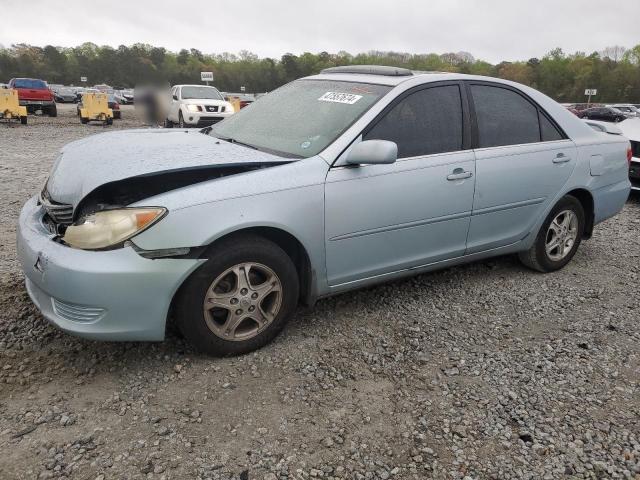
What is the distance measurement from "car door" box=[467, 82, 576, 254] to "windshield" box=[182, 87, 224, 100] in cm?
1435

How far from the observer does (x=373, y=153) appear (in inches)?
109

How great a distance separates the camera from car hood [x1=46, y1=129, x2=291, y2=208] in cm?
261

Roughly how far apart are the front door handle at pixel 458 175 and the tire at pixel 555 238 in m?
1.09

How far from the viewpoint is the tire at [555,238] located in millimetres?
4102

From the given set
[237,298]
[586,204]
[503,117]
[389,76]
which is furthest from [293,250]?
[586,204]

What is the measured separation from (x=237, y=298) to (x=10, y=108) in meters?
18.7

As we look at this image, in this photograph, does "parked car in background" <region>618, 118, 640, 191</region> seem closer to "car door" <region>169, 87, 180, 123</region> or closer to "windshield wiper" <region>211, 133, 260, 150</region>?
"windshield wiper" <region>211, 133, 260, 150</region>

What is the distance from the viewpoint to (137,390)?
2.47 meters

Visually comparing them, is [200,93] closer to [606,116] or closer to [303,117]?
[303,117]

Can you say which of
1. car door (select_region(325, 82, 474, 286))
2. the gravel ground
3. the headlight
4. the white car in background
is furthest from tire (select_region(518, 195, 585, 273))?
the white car in background

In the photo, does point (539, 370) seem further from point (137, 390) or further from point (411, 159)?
point (137, 390)

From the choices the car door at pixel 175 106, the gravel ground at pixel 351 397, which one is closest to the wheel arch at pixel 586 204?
the gravel ground at pixel 351 397

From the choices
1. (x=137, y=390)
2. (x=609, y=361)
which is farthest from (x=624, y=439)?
(x=137, y=390)

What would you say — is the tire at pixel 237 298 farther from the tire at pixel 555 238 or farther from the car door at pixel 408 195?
the tire at pixel 555 238
